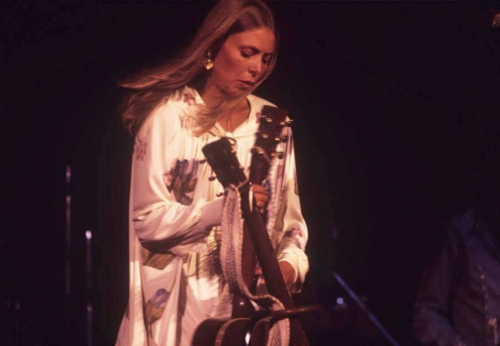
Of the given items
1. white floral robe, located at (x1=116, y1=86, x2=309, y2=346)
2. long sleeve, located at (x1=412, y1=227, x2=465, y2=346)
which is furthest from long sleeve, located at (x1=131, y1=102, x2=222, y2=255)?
long sleeve, located at (x1=412, y1=227, x2=465, y2=346)

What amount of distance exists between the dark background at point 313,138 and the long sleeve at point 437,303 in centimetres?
17

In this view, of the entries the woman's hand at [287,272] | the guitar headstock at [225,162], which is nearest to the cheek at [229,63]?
the guitar headstock at [225,162]

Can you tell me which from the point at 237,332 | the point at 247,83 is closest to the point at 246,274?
the point at 237,332

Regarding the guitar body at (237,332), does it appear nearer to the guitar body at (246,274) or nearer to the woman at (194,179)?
the guitar body at (246,274)

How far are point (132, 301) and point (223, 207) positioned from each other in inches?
20.5

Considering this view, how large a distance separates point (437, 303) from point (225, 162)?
93 centimetres

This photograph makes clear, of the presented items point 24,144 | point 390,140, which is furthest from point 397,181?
point 24,144

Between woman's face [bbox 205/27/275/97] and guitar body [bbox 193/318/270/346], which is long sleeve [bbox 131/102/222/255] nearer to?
woman's face [bbox 205/27/275/97]

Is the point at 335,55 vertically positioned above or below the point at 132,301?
above

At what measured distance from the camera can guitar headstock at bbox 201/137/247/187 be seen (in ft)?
8.26

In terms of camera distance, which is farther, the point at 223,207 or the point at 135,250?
the point at 135,250

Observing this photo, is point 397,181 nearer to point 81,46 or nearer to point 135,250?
point 135,250

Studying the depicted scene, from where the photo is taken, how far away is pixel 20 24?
121 inches

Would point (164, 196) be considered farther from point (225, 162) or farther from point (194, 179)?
point (225, 162)
